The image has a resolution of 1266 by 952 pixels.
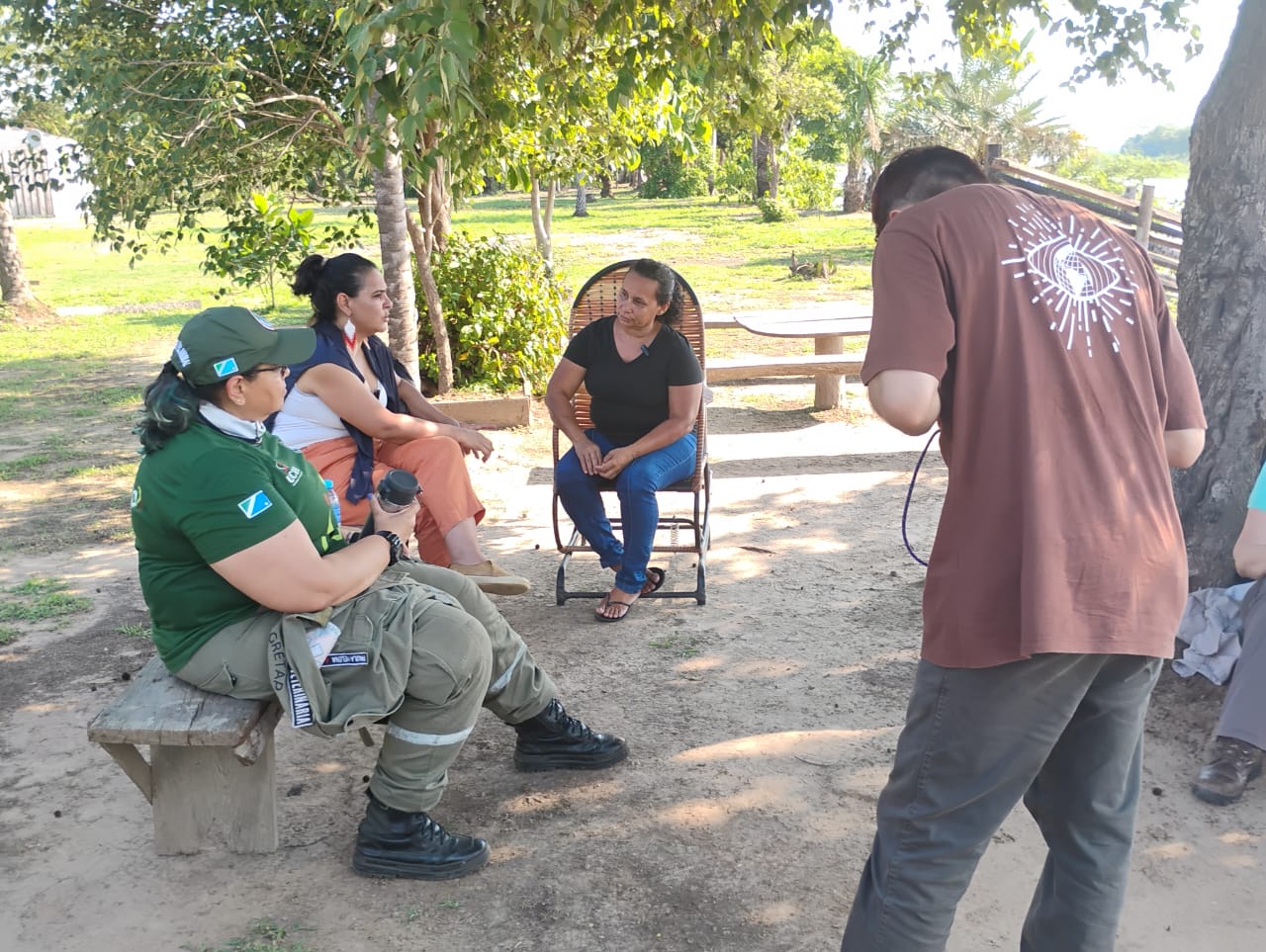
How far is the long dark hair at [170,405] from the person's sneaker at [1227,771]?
287 cm

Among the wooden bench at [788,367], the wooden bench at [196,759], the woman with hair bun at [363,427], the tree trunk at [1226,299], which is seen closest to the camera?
the wooden bench at [196,759]

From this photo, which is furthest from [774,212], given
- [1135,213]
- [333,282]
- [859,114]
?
[333,282]

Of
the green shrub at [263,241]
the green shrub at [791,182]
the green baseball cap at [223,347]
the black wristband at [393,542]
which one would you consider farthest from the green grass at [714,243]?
the green baseball cap at [223,347]

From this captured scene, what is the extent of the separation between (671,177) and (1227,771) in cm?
3269

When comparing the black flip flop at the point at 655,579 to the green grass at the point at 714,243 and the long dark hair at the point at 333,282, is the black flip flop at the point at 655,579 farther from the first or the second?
the green grass at the point at 714,243

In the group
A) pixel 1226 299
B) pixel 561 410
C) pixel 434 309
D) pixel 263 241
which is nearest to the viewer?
pixel 1226 299

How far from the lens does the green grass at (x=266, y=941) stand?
Result: 8.93 feet

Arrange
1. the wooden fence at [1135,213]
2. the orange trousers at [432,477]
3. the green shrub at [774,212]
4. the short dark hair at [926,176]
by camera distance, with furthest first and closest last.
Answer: the green shrub at [774,212]
the wooden fence at [1135,213]
the orange trousers at [432,477]
the short dark hair at [926,176]

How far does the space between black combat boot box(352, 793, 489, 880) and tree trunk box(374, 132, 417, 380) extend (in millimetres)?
3868

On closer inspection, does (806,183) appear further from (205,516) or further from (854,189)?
(205,516)

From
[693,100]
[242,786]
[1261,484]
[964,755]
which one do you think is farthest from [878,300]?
[693,100]

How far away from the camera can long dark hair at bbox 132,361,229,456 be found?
2.73 metres

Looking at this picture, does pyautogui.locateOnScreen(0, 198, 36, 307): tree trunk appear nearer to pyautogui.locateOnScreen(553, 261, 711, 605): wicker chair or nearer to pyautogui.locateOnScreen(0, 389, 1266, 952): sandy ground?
pyautogui.locateOnScreen(0, 389, 1266, 952): sandy ground

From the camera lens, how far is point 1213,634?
3.81m
